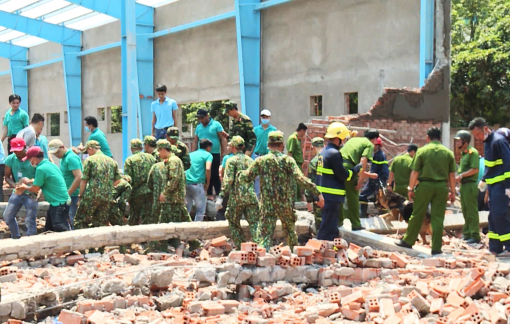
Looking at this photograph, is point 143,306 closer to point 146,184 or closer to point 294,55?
point 146,184

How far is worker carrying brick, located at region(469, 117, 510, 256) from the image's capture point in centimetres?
792

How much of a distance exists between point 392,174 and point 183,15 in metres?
11.9

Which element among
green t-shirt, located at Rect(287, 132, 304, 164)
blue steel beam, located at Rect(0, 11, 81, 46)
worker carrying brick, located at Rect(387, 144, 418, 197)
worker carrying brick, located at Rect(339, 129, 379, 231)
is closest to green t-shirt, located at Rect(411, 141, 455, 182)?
worker carrying brick, located at Rect(339, 129, 379, 231)

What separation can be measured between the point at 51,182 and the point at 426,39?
9164 millimetres

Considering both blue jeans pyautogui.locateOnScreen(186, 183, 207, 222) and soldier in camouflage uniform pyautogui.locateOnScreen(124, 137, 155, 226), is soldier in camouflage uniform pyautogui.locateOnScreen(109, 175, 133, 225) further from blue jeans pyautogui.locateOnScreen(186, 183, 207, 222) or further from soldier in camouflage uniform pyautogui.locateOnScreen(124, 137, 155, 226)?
blue jeans pyautogui.locateOnScreen(186, 183, 207, 222)

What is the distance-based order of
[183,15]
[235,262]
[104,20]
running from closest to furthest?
[235,262]
[183,15]
[104,20]

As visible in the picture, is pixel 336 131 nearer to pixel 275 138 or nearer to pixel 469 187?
pixel 275 138

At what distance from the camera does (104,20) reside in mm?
23375

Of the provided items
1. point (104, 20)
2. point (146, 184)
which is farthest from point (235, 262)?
point (104, 20)

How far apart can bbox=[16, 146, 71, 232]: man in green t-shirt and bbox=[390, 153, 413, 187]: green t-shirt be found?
556 cm

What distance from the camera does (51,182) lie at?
334 inches

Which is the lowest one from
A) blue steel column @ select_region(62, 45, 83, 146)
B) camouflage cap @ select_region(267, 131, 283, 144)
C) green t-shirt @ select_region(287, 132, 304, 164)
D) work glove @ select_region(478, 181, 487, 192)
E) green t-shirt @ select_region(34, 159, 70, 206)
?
work glove @ select_region(478, 181, 487, 192)

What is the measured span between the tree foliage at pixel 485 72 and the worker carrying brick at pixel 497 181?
14.7m

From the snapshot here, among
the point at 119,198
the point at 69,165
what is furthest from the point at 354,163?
the point at 69,165
